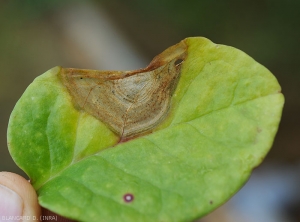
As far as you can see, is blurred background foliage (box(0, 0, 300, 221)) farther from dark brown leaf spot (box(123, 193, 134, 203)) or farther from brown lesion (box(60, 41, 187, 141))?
dark brown leaf spot (box(123, 193, 134, 203))

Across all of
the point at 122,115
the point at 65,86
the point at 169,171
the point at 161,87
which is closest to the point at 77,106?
the point at 65,86

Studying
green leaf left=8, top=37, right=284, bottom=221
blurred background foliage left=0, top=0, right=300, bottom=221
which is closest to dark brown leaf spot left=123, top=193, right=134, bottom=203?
green leaf left=8, top=37, right=284, bottom=221

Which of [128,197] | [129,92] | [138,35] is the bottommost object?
[138,35]

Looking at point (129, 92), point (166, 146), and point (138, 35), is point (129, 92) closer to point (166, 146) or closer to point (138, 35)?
point (166, 146)

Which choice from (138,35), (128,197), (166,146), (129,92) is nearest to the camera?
(128,197)

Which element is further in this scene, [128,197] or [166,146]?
[166,146]

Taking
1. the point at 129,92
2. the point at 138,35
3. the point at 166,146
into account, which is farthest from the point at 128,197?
the point at 138,35

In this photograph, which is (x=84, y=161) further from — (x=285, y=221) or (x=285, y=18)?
(x=285, y=18)
